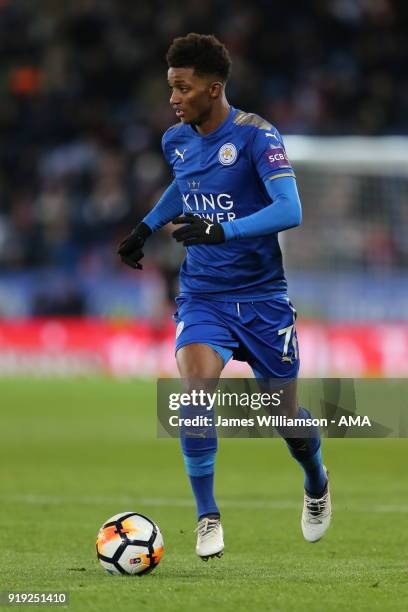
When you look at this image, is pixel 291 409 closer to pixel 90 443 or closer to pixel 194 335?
pixel 194 335

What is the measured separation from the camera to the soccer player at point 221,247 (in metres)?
5.71

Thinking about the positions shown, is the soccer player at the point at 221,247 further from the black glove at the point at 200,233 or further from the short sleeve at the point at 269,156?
the black glove at the point at 200,233

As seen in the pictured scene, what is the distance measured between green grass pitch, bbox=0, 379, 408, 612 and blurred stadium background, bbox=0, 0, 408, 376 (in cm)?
411

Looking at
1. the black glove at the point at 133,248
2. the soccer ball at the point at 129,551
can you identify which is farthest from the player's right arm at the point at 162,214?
the soccer ball at the point at 129,551

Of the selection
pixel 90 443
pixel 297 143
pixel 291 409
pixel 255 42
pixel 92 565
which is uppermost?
pixel 255 42

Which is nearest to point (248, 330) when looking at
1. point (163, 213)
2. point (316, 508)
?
point (163, 213)

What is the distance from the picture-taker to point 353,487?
9.38 meters

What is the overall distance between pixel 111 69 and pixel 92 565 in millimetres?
18321

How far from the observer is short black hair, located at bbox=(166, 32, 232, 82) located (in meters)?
5.79

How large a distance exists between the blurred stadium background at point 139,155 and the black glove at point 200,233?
12.1m

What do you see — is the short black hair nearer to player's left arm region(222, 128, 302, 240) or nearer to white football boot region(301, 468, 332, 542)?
player's left arm region(222, 128, 302, 240)

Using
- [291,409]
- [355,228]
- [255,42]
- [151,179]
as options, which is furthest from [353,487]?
[255,42]

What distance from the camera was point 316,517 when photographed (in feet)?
20.9

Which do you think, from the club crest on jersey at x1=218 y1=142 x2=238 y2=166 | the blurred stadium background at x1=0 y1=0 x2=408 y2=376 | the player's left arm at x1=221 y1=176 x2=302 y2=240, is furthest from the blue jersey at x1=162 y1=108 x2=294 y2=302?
the blurred stadium background at x1=0 y1=0 x2=408 y2=376
